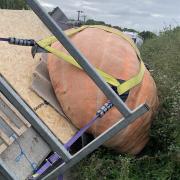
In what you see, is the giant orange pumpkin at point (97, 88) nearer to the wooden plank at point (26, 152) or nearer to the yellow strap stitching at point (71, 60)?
the yellow strap stitching at point (71, 60)

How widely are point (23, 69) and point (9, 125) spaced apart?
1.59 m

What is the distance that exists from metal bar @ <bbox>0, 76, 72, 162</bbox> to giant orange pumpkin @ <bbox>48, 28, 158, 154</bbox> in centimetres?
136

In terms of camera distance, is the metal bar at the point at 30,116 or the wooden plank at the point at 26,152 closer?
the metal bar at the point at 30,116

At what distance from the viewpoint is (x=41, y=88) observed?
4590 millimetres

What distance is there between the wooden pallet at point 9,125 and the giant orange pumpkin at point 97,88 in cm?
125

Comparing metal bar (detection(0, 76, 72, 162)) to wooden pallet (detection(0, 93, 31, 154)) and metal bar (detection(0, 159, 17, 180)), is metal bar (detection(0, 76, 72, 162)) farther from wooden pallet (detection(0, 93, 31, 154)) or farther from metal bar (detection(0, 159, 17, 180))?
metal bar (detection(0, 159, 17, 180))

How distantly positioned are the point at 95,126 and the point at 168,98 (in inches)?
44.4

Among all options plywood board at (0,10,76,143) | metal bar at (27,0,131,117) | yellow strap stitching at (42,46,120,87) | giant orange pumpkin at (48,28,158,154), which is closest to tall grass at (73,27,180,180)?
giant orange pumpkin at (48,28,158,154)

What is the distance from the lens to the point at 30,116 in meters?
2.98

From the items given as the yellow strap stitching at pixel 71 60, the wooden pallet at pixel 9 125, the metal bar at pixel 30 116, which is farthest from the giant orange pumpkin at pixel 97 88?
the metal bar at pixel 30 116

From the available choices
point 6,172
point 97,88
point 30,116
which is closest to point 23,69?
point 97,88

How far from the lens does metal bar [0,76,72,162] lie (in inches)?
112

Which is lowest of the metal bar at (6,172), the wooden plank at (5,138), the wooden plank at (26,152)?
the wooden plank at (26,152)

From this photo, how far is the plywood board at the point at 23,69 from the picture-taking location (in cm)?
434
